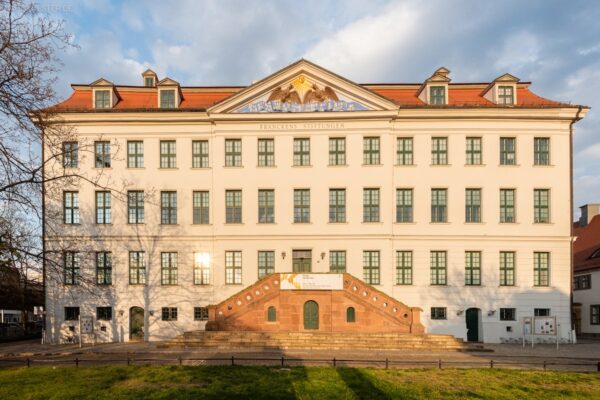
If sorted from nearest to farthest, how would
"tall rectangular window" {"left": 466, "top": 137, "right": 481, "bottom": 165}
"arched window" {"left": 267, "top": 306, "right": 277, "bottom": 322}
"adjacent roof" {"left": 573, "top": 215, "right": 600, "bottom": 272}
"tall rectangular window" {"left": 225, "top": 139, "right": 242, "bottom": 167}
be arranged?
"arched window" {"left": 267, "top": 306, "right": 277, "bottom": 322} → "tall rectangular window" {"left": 466, "top": 137, "right": 481, "bottom": 165} → "tall rectangular window" {"left": 225, "top": 139, "right": 242, "bottom": 167} → "adjacent roof" {"left": 573, "top": 215, "right": 600, "bottom": 272}

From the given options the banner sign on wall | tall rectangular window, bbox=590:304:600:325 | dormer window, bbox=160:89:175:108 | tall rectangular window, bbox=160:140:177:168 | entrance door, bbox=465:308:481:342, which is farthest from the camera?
tall rectangular window, bbox=590:304:600:325

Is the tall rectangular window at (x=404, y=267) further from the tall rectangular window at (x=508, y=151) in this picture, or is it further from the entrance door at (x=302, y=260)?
the tall rectangular window at (x=508, y=151)

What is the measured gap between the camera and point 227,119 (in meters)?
29.6

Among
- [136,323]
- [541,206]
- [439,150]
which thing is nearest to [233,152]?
[136,323]

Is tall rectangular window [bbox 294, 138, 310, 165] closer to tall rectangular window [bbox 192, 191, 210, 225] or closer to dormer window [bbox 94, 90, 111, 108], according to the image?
tall rectangular window [bbox 192, 191, 210, 225]

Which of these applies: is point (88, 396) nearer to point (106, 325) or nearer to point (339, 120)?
point (106, 325)

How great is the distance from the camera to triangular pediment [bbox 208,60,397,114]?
29.3 meters

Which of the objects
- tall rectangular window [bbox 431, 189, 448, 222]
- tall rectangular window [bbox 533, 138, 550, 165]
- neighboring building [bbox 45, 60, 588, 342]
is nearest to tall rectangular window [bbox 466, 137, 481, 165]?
neighboring building [bbox 45, 60, 588, 342]

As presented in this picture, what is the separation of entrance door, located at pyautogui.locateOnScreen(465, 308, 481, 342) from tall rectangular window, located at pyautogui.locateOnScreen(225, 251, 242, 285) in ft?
52.3

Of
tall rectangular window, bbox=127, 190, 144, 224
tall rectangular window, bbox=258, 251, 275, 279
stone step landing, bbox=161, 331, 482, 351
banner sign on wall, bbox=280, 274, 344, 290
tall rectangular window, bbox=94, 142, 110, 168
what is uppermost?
tall rectangular window, bbox=94, 142, 110, 168

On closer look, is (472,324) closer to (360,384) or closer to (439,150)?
(439,150)

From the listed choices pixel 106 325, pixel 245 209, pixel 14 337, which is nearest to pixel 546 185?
pixel 245 209

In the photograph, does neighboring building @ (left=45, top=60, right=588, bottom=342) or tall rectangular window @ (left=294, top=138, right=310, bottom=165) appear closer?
neighboring building @ (left=45, top=60, right=588, bottom=342)

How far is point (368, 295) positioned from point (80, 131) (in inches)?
911
